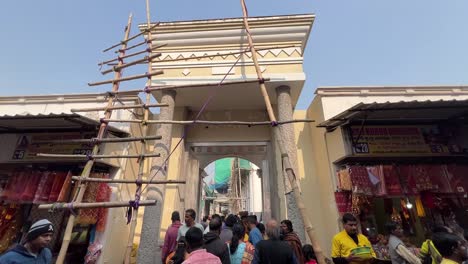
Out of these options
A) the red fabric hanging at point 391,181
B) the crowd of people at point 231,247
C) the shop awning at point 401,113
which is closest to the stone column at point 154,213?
the crowd of people at point 231,247

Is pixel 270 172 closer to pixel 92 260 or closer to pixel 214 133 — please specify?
pixel 214 133

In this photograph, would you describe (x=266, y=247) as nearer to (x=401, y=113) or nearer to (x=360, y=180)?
(x=360, y=180)

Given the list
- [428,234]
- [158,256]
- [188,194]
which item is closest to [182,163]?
[188,194]

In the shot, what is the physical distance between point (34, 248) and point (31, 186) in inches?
158

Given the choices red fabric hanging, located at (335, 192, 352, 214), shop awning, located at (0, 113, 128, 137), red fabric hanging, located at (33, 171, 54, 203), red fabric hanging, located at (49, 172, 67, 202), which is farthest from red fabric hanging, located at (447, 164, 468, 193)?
red fabric hanging, located at (33, 171, 54, 203)

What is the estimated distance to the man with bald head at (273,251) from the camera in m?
2.67

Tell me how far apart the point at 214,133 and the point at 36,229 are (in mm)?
4947

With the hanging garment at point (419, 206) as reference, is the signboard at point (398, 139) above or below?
above

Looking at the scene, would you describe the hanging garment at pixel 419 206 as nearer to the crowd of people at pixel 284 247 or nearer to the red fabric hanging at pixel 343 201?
the red fabric hanging at pixel 343 201

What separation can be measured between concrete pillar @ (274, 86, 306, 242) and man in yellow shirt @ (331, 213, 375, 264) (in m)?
1.32

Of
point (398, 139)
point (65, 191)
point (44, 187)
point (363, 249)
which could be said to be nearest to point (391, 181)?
point (398, 139)

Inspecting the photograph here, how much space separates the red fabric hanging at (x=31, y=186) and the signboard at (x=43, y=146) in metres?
0.48

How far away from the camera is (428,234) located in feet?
19.4

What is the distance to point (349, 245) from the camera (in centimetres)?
318
